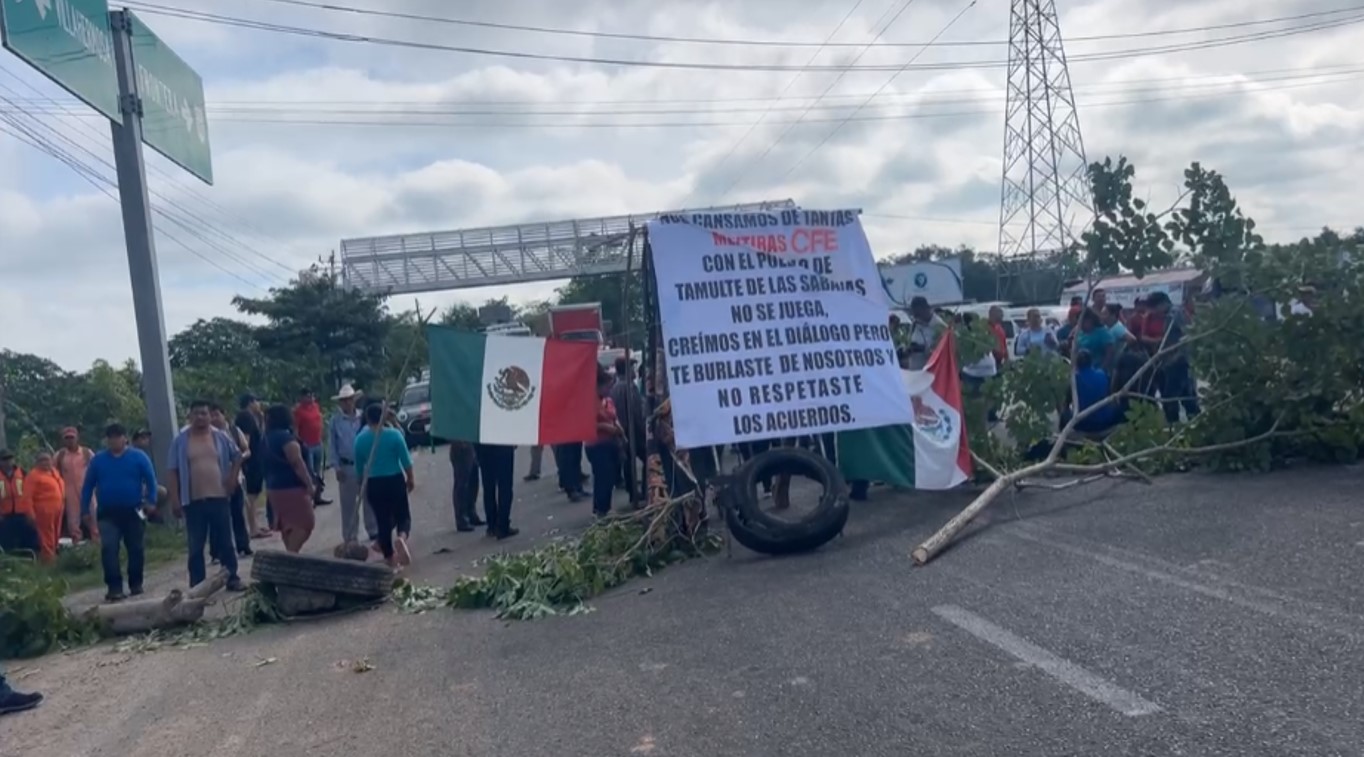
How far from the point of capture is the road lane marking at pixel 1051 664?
21.3ft

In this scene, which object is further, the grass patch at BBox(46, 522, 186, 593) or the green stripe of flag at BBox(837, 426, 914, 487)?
the grass patch at BBox(46, 522, 186, 593)

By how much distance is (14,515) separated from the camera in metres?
17.4

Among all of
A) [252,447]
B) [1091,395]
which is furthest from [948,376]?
[252,447]

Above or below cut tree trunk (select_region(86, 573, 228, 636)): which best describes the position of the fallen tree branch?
above

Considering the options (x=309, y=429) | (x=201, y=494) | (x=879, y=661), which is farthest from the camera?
(x=309, y=429)

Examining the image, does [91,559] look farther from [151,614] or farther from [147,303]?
[151,614]

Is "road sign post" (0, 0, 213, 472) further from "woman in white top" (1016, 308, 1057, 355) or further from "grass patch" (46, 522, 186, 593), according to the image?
"woman in white top" (1016, 308, 1057, 355)

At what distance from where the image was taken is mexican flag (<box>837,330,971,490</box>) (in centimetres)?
1302

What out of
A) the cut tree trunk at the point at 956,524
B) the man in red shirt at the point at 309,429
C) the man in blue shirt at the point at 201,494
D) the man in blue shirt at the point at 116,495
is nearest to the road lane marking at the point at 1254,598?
the cut tree trunk at the point at 956,524

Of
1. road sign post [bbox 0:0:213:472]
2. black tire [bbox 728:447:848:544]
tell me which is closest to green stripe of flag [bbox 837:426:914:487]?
black tire [bbox 728:447:848:544]

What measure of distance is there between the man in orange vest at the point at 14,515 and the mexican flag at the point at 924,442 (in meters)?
10.4

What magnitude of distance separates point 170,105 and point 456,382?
8.26 metres

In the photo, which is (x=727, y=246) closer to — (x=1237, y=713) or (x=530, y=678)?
(x=530, y=678)

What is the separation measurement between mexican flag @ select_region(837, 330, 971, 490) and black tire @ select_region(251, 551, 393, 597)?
181 inches
